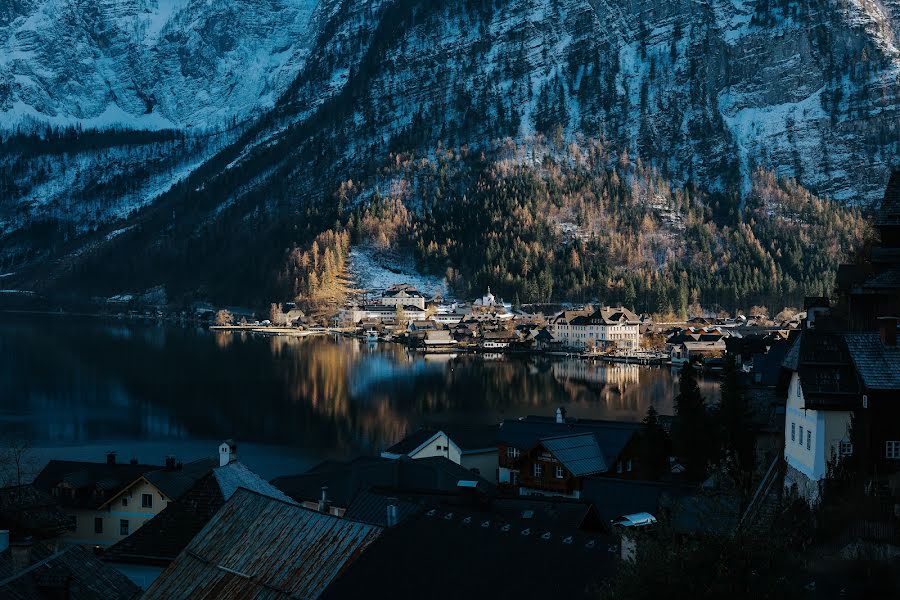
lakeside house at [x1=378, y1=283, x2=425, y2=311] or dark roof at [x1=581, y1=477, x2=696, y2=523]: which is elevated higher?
lakeside house at [x1=378, y1=283, x2=425, y2=311]

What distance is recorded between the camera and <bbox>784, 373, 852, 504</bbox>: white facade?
59.8 ft

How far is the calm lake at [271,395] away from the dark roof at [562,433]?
332 inches

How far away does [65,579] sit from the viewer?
1496cm

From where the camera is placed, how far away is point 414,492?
72.5ft

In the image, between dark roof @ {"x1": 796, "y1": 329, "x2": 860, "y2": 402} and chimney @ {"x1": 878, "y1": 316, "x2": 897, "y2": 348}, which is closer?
dark roof @ {"x1": 796, "y1": 329, "x2": 860, "y2": 402}

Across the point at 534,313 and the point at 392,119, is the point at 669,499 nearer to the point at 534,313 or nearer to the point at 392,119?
the point at 534,313

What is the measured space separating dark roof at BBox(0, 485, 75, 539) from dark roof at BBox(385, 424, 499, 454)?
10.7 meters

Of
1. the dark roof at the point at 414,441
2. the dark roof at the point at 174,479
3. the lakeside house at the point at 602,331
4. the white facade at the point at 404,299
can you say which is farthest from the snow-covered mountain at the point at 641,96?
the dark roof at the point at 174,479

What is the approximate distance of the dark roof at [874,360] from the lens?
1802cm

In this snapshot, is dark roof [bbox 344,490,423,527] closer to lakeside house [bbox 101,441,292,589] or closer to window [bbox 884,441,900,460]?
lakeside house [bbox 101,441,292,589]

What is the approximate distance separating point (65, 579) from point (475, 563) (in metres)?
5.95

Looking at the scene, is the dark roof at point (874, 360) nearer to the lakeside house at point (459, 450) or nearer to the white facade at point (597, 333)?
the lakeside house at point (459, 450)

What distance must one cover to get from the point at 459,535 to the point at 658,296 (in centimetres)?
9880

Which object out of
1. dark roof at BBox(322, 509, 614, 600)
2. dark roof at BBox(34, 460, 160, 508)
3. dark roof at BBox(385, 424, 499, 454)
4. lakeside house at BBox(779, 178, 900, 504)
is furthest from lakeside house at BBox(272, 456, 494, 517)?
dark roof at BBox(322, 509, 614, 600)
